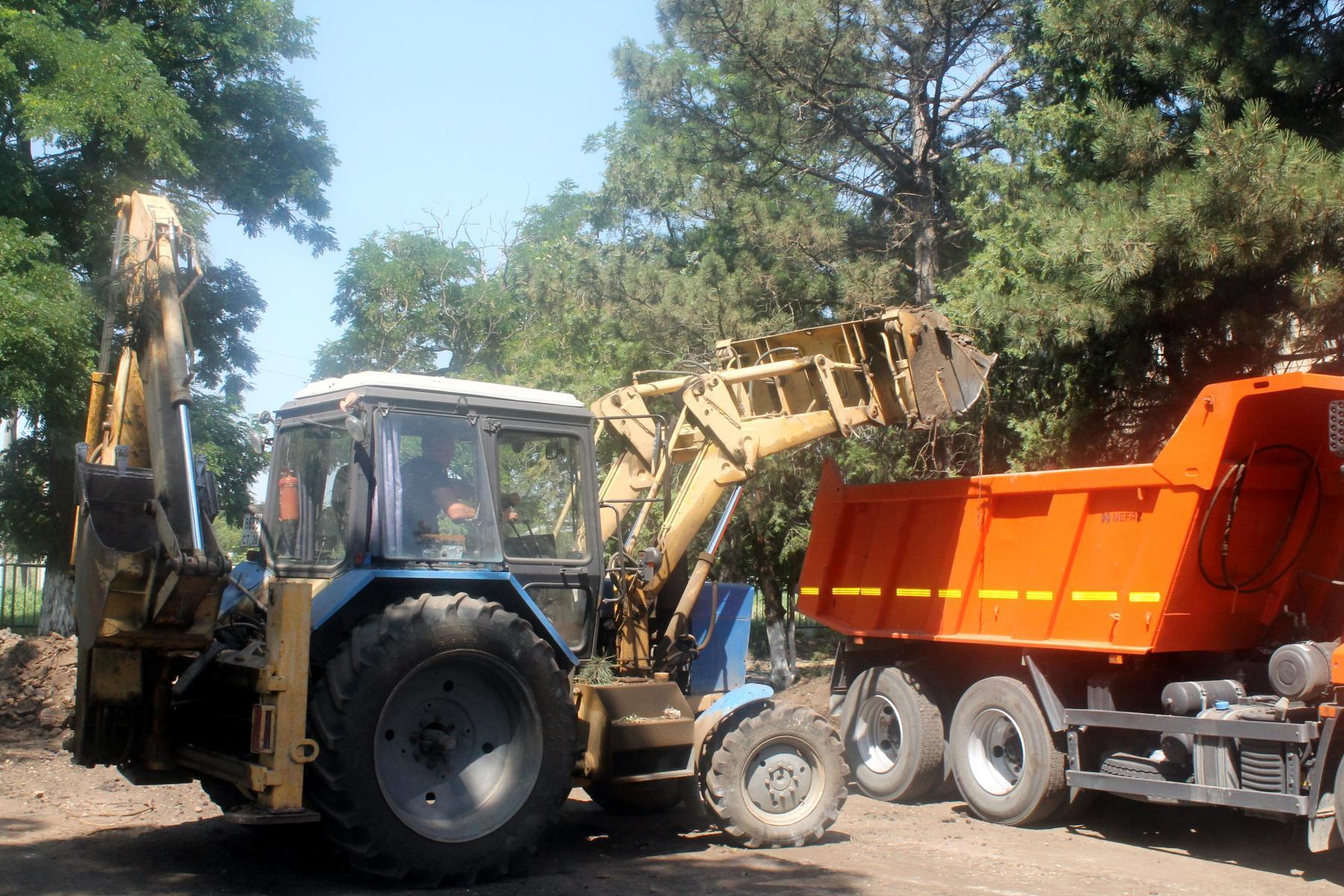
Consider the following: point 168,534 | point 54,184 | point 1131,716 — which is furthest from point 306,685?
point 54,184

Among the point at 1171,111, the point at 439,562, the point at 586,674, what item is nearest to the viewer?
the point at 439,562

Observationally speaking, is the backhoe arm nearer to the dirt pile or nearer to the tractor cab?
the tractor cab

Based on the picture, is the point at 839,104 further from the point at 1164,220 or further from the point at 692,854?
the point at 692,854

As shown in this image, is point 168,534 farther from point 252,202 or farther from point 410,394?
point 252,202

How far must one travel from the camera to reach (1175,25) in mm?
9641

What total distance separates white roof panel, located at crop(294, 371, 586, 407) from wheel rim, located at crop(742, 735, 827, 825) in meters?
2.47

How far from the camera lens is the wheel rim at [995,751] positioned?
29.1 ft

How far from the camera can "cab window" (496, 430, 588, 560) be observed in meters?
7.23

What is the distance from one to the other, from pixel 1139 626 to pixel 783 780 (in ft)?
8.10

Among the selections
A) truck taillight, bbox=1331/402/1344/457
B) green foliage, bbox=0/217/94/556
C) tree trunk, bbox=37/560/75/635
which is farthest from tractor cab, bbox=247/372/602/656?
tree trunk, bbox=37/560/75/635

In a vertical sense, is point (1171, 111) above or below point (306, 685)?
above

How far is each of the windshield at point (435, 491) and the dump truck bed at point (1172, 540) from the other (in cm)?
396

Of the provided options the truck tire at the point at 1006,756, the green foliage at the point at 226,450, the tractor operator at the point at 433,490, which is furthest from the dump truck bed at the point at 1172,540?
the green foliage at the point at 226,450

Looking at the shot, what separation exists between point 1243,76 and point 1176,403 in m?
2.73
